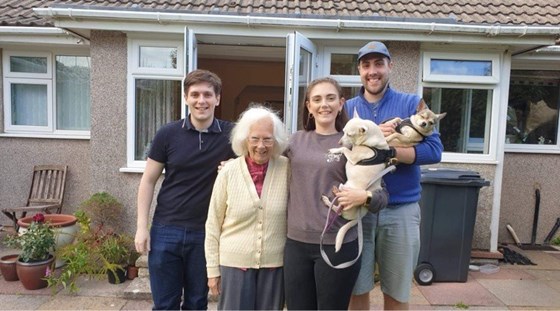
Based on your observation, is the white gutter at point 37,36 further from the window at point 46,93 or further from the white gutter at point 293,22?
the white gutter at point 293,22

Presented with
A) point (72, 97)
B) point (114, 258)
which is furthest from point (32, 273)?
point (72, 97)

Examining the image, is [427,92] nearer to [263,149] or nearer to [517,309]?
[517,309]

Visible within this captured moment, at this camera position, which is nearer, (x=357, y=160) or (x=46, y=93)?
(x=357, y=160)

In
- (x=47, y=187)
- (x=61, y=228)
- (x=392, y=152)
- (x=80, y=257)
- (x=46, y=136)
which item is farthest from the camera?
(x=46, y=136)

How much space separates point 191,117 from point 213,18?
238cm

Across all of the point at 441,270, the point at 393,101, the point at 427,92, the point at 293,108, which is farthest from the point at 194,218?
the point at 427,92

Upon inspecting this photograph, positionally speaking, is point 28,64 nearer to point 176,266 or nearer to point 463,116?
point 176,266

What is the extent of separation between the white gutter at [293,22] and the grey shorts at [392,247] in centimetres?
277

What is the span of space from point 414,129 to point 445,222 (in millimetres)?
2480

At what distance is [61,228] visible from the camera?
4141mm

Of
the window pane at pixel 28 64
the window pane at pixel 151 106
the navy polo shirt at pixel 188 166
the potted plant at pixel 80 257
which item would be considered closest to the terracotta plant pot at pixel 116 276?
the potted plant at pixel 80 257

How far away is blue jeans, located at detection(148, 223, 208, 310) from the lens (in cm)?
215

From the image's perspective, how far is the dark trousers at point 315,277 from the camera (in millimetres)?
1759

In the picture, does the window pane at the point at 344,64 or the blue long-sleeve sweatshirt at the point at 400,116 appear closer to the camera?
the blue long-sleeve sweatshirt at the point at 400,116
